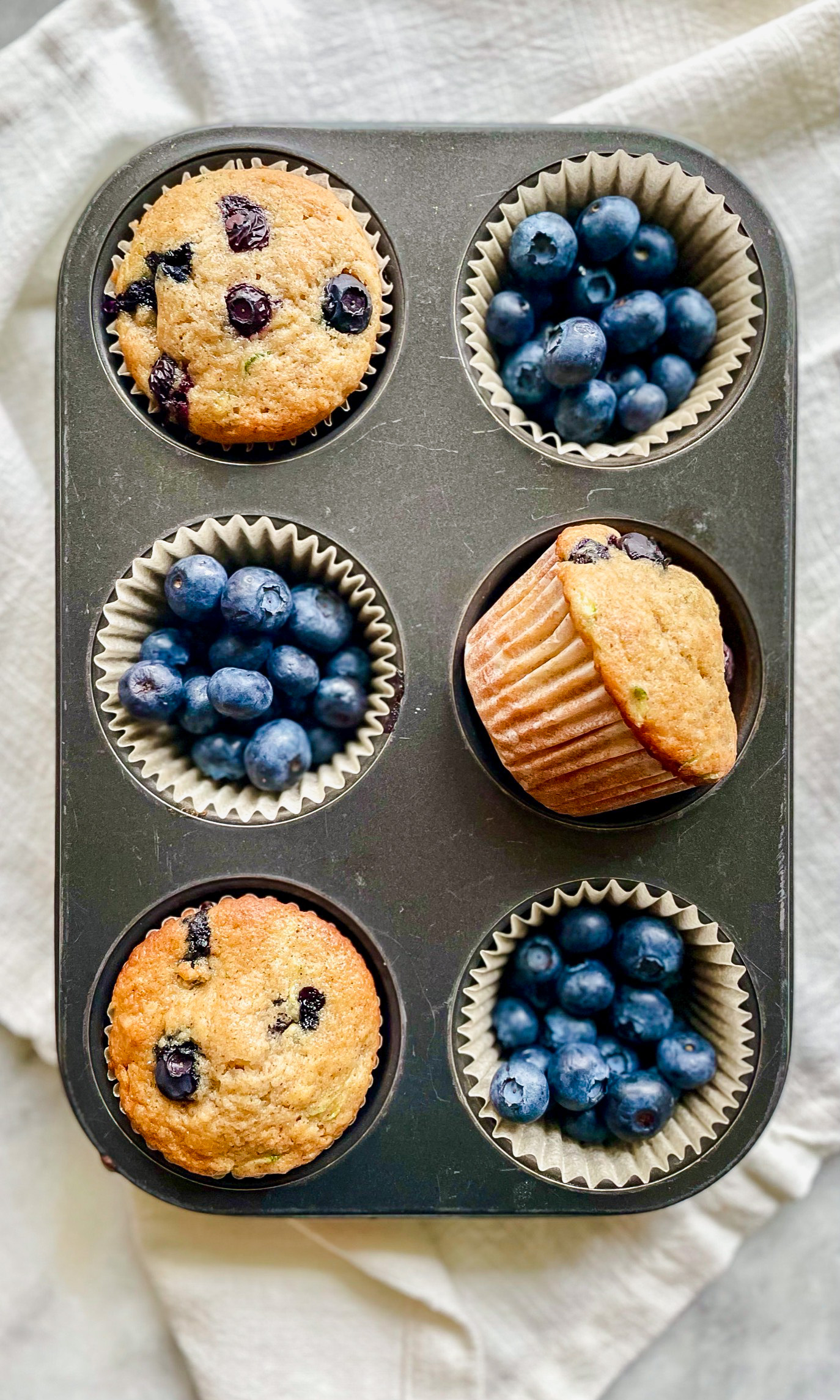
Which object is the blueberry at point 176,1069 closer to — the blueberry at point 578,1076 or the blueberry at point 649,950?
the blueberry at point 578,1076

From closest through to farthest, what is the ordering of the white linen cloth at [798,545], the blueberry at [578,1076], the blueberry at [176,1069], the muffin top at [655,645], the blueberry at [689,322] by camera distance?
1. the muffin top at [655,645]
2. the blueberry at [176,1069]
3. the blueberry at [578,1076]
4. the blueberry at [689,322]
5. the white linen cloth at [798,545]

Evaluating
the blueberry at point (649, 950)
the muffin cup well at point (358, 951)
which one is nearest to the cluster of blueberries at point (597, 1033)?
the blueberry at point (649, 950)

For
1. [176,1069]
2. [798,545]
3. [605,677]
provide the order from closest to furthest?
[605,677] < [176,1069] < [798,545]

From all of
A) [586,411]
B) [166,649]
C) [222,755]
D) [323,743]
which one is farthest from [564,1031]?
[586,411]

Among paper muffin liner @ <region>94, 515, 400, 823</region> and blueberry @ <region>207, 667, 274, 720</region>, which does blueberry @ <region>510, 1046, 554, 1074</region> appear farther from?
blueberry @ <region>207, 667, 274, 720</region>

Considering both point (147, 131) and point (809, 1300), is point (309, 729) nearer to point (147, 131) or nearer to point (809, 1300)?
point (147, 131)

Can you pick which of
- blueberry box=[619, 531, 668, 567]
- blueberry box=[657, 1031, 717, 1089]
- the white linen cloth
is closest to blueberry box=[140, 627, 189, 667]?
the white linen cloth

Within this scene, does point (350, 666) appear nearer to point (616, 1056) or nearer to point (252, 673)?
point (252, 673)
